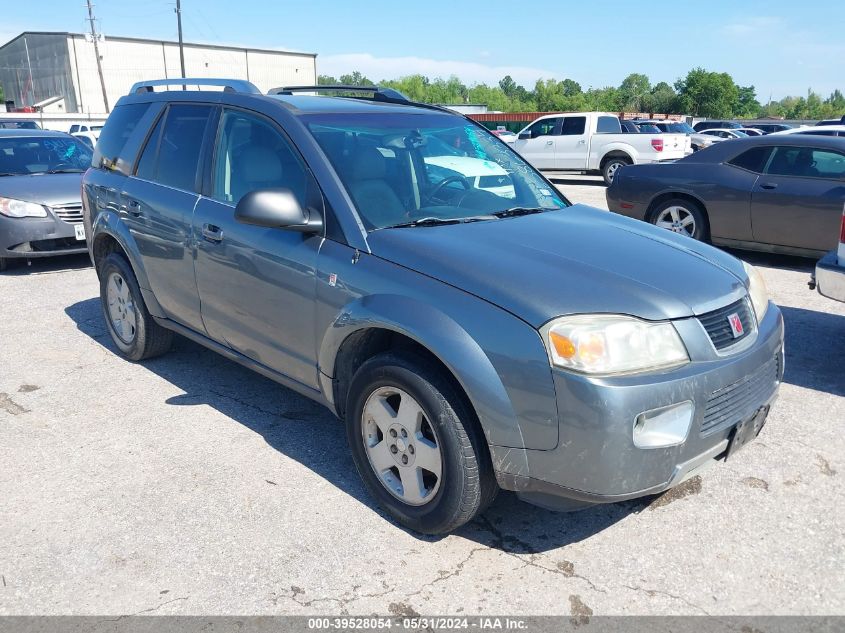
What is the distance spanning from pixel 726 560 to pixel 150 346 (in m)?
3.91

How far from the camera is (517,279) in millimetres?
2832

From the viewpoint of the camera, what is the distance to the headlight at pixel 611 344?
8.51ft

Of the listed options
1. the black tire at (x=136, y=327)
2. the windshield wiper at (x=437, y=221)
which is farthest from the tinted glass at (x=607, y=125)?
the windshield wiper at (x=437, y=221)

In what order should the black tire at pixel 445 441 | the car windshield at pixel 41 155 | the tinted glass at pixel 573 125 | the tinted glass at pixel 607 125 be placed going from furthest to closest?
the tinted glass at pixel 573 125, the tinted glass at pixel 607 125, the car windshield at pixel 41 155, the black tire at pixel 445 441

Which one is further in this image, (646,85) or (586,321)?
(646,85)

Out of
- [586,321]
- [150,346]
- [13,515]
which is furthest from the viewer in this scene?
[150,346]

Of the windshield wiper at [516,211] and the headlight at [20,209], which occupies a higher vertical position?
the windshield wiper at [516,211]

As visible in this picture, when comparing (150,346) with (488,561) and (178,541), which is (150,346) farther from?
(488,561)

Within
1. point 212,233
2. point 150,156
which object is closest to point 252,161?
point 212,233

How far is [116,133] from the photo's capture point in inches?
204

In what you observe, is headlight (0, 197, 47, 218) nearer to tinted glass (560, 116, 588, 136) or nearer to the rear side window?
the rear side window

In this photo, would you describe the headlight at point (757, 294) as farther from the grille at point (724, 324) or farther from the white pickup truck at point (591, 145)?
the white pickup truck at point (591, 145)

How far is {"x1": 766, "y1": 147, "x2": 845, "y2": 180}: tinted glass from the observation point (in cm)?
761

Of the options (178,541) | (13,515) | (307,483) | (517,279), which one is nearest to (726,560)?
(517,279)
